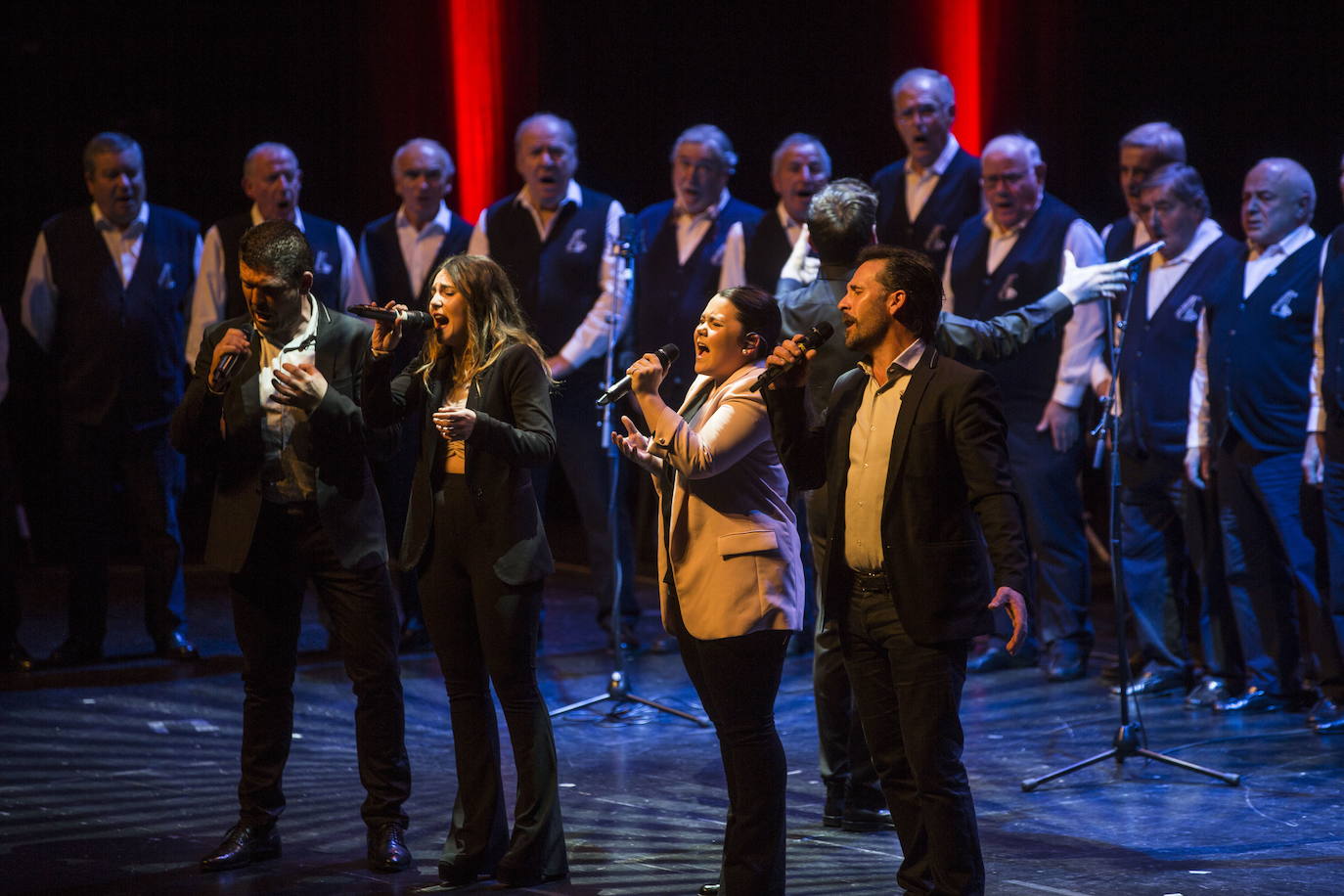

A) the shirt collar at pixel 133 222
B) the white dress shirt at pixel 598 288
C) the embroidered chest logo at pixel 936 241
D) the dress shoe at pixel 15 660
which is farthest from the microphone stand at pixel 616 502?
the dress shoe at pixel 15 660

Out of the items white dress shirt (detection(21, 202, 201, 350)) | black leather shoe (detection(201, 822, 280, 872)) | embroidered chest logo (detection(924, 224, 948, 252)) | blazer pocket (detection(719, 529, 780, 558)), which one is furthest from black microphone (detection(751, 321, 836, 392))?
white dress shirt (detection(21, 202, 201, 350))

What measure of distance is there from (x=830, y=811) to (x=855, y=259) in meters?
1.37

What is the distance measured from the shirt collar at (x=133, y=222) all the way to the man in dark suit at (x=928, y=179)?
8.94 ft

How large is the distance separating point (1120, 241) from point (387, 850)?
3463 millimetres

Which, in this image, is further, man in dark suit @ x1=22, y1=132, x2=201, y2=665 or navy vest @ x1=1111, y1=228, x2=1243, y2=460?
man in dark suit @ x1=22, y1=132, x2=201, y2=665

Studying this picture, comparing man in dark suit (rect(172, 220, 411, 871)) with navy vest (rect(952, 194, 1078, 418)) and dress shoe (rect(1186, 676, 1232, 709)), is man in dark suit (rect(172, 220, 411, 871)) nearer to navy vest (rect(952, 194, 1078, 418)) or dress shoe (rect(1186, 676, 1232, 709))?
navy vest (rect(952, 194, 1078, 418))

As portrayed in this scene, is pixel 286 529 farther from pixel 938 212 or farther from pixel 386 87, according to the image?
pixel 386 87

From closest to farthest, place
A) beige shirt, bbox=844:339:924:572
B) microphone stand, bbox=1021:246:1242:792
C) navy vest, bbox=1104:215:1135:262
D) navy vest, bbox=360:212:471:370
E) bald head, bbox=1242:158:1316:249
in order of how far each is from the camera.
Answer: beige shirt, bbox=844:339:924:572, microphone stand, bbox=1021:246:1242:792, bald head, bbox=1242:158:1316:249, navy vest, bbox=1104:215:1135:262, navy vest, bbox=360:212:471:370

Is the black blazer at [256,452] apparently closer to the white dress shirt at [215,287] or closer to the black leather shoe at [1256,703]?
the white dress shirt at [215,287]

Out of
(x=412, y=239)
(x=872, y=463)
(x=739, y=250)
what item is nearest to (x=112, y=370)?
(x=412, y=239)

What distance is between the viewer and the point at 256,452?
3762mm

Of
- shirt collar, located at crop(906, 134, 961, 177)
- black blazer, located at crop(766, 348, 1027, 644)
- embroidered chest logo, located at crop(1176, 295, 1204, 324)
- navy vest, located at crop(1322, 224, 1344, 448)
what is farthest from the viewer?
shirt collar, located at crop(906, 134, 961, 177)

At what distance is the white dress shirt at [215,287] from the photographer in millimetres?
6102

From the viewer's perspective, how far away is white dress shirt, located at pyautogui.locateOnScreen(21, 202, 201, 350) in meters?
6.11
